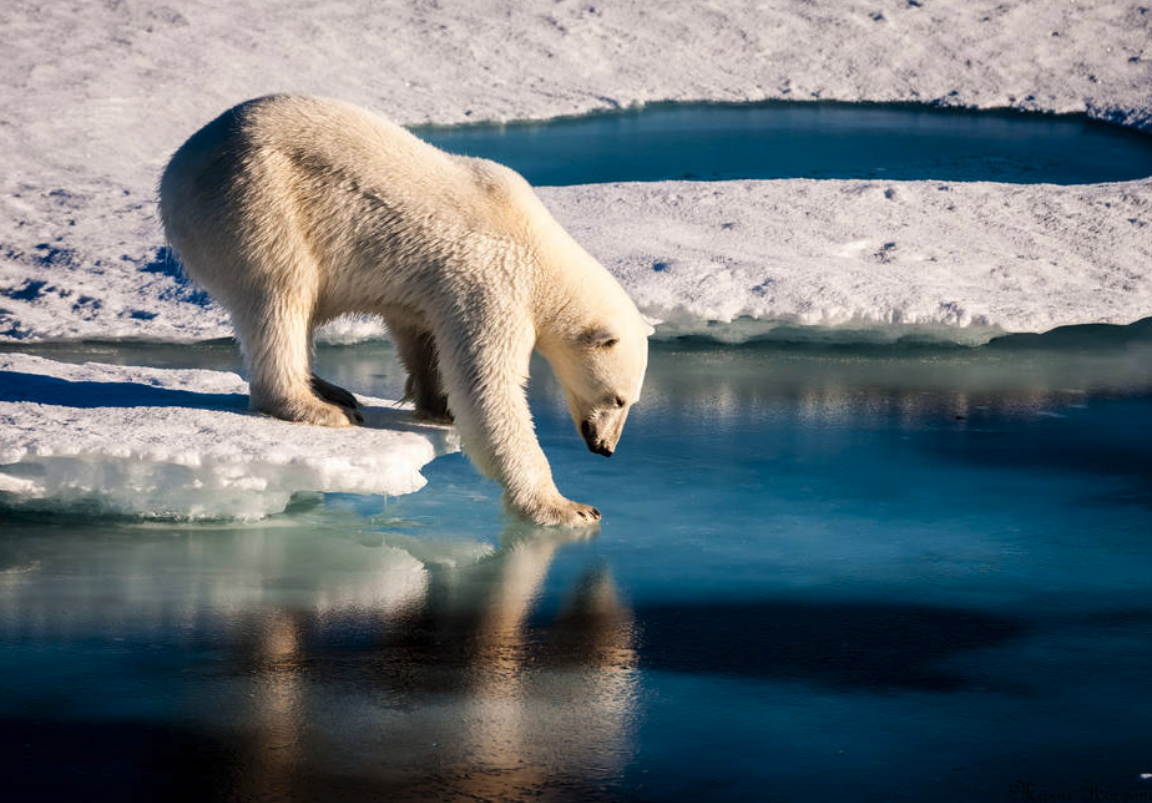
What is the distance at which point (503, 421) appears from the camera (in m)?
4.90

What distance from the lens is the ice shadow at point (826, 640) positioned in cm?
382

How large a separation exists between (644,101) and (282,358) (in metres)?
9.40

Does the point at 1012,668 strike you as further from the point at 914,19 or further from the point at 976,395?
the point at 914,19

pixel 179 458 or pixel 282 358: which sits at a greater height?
pixel 282 358

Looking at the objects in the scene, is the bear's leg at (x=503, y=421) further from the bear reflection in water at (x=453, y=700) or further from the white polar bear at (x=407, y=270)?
the bear reflection in water at (x=453, y=700)

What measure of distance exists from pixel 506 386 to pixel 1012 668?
6.27 feet

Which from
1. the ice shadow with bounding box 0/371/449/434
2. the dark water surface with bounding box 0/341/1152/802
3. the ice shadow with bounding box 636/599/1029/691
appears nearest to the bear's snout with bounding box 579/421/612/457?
the dark water surface with bounding box 0/341/1152/802

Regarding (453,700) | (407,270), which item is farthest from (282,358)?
(453,700)

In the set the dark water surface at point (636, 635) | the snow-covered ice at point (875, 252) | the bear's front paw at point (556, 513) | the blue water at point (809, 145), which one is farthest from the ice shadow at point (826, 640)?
the blue water at point (809, 145)

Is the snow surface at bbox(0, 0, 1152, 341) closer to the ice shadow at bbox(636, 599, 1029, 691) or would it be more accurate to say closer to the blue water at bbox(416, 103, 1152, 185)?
the blue water at bbox(416, 103, 1152, 185)

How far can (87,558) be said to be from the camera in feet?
15.0

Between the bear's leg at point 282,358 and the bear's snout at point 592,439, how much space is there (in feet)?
2.80

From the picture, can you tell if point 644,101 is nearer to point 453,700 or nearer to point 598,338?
point 598,338

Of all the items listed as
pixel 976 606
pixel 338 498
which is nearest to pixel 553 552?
pixel 338 498
